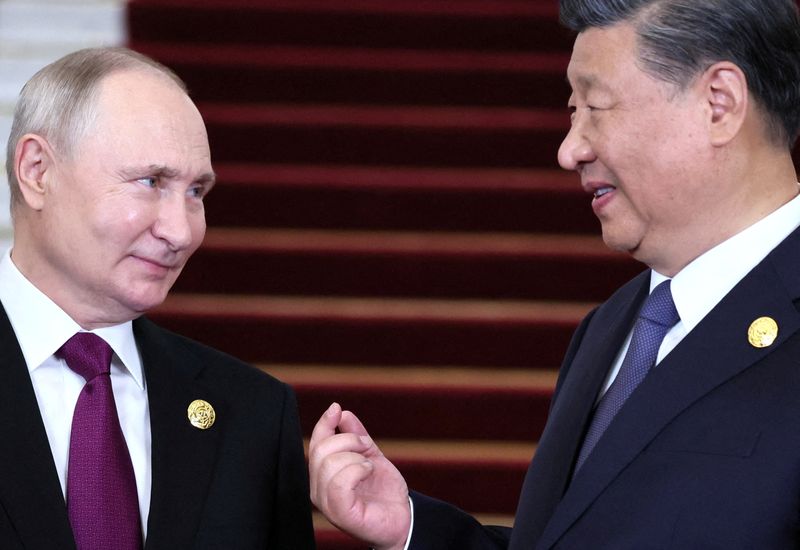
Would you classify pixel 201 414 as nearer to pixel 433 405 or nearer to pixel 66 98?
pixel 66 98

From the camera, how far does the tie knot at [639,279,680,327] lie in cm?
187

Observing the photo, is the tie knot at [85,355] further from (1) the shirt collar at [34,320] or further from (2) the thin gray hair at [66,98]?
(2) the thin gray hair at [66,98]

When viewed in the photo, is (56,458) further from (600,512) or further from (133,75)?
(600,512)

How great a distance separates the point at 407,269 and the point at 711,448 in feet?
8.26

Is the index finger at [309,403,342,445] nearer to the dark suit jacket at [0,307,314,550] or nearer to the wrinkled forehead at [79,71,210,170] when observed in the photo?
the dark suit jacket at [0,307,314,550]

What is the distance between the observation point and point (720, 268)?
1.81 metres

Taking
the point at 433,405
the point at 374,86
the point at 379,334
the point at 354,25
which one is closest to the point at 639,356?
the point at 433,405

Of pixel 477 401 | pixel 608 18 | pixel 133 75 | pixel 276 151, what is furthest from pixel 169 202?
pixel 276 151

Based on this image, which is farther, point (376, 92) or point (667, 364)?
point (376, 92)

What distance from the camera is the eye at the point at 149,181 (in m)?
1.84

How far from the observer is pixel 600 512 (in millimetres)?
1731

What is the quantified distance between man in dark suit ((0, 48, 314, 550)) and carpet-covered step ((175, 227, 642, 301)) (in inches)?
86.5

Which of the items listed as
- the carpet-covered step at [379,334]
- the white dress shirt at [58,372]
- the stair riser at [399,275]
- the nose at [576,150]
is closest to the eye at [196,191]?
the white dress shirt at [58,372]

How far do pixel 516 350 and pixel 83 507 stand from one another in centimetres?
239
